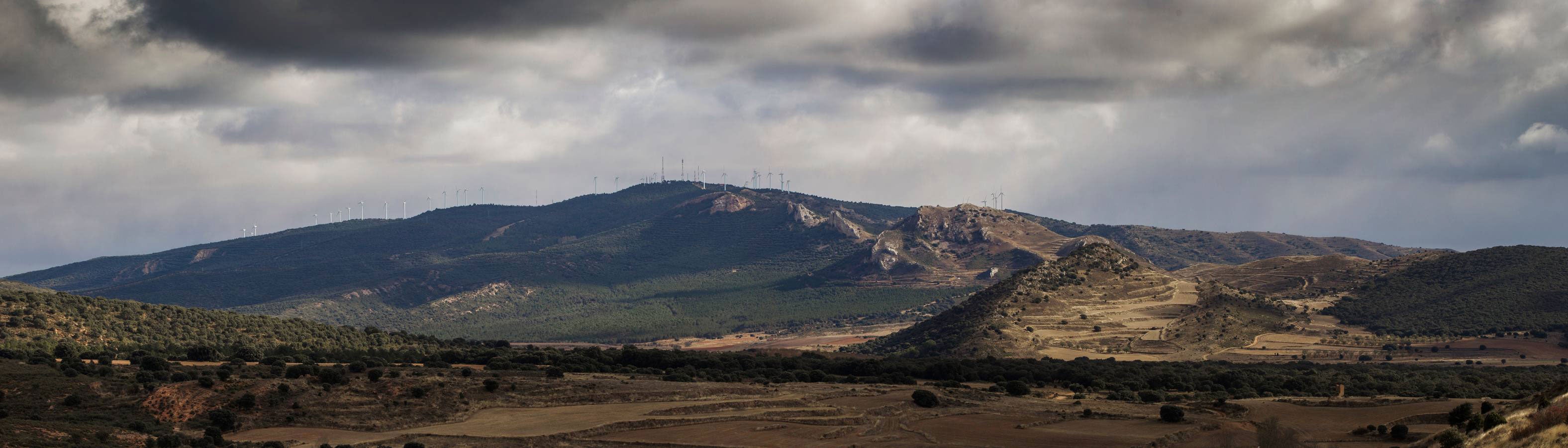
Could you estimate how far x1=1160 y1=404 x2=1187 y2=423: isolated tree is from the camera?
7944cm

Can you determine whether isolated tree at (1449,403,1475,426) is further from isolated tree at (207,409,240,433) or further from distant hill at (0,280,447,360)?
distant hill at (0,280,447,360)

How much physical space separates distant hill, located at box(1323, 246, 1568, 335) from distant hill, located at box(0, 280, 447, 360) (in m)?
137

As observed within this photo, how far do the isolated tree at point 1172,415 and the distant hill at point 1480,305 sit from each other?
110805 mm

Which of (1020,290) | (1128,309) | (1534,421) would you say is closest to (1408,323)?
(1128,309)

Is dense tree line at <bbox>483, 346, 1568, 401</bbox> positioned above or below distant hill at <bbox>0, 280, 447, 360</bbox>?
below

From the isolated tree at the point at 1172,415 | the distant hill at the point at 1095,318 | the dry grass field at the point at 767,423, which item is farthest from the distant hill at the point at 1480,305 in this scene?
the isolated tree at the point at 1172,415

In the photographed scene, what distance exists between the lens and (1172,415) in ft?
261

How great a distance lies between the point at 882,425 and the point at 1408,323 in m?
130

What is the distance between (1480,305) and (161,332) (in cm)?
17668

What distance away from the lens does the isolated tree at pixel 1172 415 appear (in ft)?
261

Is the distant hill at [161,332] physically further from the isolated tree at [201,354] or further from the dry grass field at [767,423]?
the dry grass field at [767,423]

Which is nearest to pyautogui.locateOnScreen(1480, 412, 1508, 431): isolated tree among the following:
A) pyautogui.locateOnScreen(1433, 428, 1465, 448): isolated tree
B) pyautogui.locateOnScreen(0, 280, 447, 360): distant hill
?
pyautogui.locateOnScreen(1433, 428, 1465, 448): isolated tree

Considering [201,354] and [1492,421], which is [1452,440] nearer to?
[1492,421]

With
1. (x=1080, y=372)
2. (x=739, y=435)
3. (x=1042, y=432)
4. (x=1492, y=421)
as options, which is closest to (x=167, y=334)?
(x=739, y=435)
